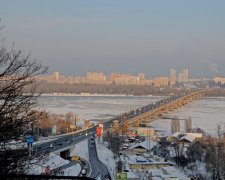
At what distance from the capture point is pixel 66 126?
13477 millimetres

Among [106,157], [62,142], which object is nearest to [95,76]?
[62,142]

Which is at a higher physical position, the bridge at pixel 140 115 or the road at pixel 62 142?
the bridge at pixel 140 115

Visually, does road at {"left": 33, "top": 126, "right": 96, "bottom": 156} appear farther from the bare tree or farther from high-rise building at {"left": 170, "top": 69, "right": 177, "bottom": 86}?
high-rise building at {"left": 170, "top": 69, "right": 177, "bottom": 86}

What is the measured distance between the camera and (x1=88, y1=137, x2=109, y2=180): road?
6185 millimetres

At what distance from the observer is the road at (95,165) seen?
6.19 m

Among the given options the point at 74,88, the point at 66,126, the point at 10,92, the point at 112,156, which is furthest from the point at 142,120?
the point at 74,88

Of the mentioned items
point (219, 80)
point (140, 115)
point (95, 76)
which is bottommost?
point (140, 115)

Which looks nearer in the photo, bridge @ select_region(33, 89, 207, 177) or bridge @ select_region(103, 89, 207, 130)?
bridge @ select_region(33, 89, 207, 177)

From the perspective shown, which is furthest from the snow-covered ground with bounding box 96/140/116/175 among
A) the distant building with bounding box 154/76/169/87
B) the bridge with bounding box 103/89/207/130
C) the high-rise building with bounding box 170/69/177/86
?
the high-rise building with bounding box 170/69/177/86

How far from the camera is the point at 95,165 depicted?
23.2ft

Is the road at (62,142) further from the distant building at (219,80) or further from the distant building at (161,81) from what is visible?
the distant building at (219,80)

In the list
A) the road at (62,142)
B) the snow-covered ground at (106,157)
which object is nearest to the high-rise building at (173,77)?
the road at (62,142)

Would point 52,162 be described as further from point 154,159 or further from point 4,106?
point 4,106

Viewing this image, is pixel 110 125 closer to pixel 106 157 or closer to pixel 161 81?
pixel 106 157
